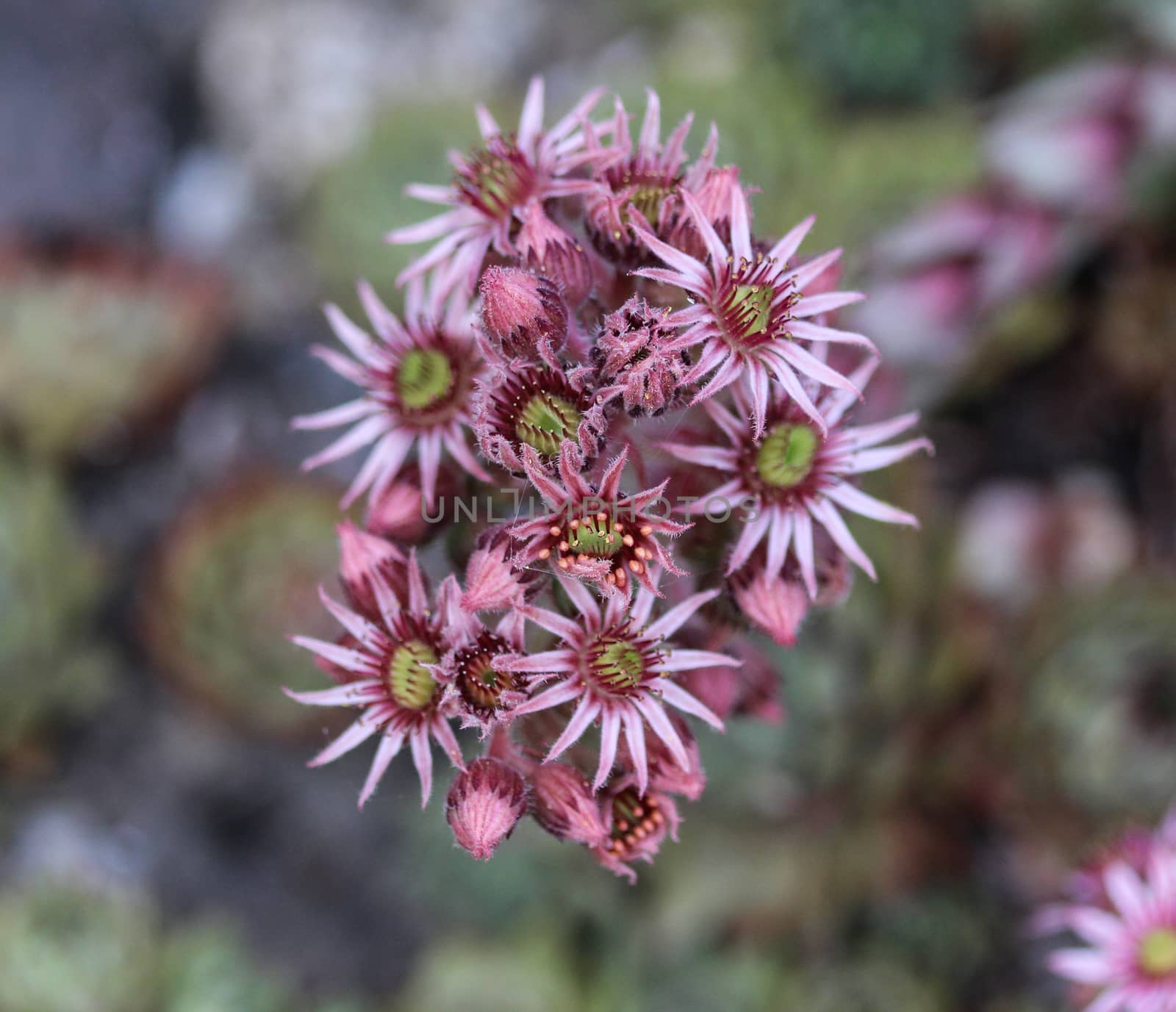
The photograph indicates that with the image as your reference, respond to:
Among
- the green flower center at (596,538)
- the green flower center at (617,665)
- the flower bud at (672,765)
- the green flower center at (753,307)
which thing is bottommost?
the flower bud at (672,765)

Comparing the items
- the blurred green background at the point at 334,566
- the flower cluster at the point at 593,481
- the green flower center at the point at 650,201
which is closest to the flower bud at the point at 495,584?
the flower cluster at the point at 593,481

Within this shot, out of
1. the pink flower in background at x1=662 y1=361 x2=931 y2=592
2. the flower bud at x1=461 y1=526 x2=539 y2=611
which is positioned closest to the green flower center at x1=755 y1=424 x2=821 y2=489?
the pink flower in background at x1=662 y1=361 x2=931 y2=592

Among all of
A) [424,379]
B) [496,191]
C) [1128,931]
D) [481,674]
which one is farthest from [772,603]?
[1128,931]

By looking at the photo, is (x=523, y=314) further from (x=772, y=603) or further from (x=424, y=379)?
(x=772, y=603)

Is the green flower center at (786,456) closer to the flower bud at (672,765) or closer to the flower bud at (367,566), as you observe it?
the flower bud at (672,765)

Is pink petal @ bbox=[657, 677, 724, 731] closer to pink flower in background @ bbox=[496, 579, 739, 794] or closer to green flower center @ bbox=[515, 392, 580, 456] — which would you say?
pink flower in background @ bbox=[496, 579, 739, 794]
